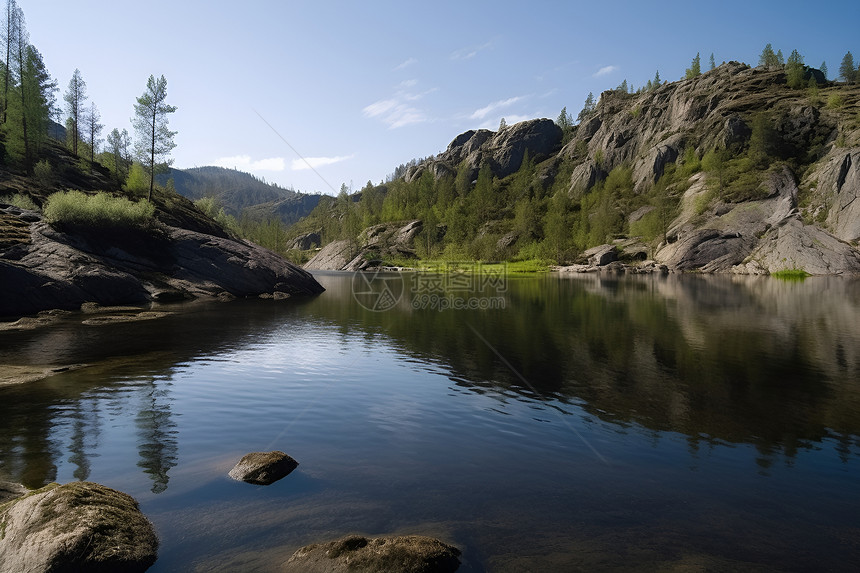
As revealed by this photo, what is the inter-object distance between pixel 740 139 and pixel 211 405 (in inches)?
7974

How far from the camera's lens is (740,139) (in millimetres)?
164625

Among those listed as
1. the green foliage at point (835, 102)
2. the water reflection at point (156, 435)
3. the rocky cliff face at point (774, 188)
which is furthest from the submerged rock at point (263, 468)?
the green foliage at point (835, 102)

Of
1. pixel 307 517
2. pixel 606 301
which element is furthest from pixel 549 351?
pixel 606 301

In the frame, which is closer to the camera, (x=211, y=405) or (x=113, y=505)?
(x=113, y=505)

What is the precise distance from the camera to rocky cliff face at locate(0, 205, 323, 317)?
38.3m

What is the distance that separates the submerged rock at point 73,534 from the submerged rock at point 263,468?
2.75m

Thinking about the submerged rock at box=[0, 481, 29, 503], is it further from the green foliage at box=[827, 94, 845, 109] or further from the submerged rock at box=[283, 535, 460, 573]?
the green foliage at box=[827, 94, 845, 109]

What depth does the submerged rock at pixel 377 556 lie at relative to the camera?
7.55 metres

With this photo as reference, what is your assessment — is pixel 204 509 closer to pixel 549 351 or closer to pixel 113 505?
pixel 113 505

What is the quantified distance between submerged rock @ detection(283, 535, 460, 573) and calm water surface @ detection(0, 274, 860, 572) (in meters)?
0.48

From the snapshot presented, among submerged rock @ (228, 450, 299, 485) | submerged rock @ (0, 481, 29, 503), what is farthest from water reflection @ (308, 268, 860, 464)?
submerged rock @ (0, 481, 29, 503)

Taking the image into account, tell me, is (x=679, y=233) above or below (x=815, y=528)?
above

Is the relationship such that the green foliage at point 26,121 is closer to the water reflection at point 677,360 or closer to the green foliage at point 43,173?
the green foliage at point 43,173

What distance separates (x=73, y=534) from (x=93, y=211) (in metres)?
54.4
